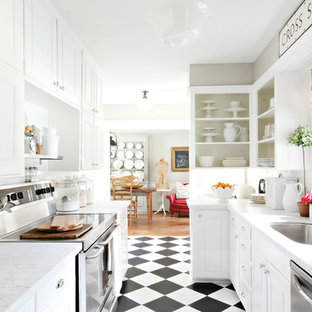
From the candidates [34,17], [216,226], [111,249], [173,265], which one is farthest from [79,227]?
[173,265]

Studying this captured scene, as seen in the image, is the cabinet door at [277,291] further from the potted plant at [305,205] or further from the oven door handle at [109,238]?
the oven door handle at [109,238]

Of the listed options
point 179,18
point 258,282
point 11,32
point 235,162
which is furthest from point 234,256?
point 11,32

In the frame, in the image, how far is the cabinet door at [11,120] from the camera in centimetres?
157

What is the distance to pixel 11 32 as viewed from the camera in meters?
1.64

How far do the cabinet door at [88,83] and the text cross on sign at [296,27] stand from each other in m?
1.89

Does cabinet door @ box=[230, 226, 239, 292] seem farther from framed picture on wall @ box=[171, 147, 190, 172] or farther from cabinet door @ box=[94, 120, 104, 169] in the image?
framed picture on wall @ box=[171, 147, 190, 172]

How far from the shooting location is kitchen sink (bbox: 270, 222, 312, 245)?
209cm

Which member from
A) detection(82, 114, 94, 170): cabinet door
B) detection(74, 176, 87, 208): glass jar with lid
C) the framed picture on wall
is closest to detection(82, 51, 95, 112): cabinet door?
detection(82, 114, 94, 170): cabinet door

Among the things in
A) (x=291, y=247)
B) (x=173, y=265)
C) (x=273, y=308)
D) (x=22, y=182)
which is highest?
(x=22, y=182)

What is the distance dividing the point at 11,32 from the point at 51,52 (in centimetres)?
57

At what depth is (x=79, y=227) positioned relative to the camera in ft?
6.71

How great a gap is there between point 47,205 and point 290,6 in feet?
8.30

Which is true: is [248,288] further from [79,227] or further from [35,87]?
[35,87]

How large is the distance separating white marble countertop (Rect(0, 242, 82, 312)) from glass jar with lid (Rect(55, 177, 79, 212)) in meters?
1.05
